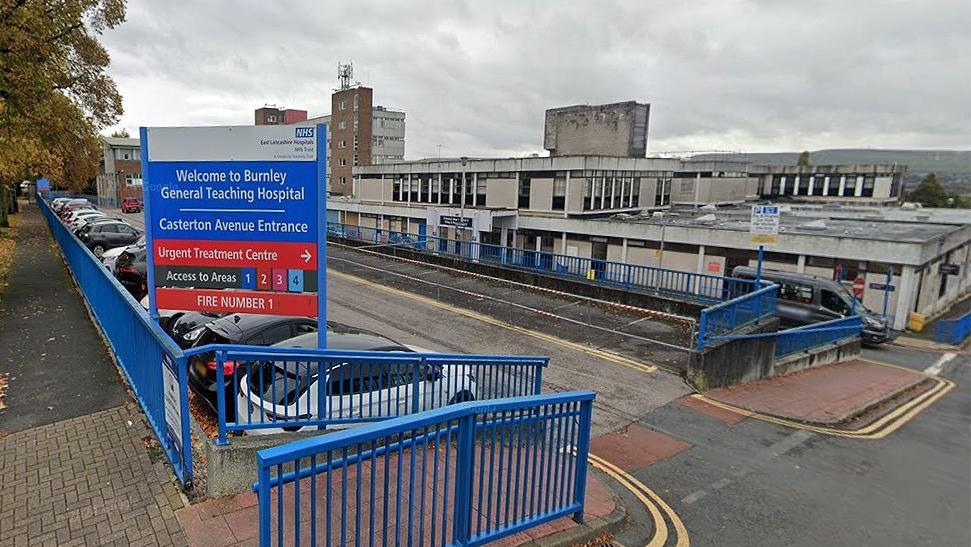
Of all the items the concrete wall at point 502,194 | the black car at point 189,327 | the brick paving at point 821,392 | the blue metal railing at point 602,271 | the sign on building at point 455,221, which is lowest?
the brick paving at point 821,392

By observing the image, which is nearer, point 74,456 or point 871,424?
point 74,456

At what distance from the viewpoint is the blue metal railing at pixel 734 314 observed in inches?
473

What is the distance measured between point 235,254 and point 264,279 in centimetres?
40

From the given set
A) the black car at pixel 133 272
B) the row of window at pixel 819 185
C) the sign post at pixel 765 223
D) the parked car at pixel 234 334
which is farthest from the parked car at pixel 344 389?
the row of window at pixel 819 185

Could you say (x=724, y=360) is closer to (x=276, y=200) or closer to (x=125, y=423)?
(x=276, y=200)

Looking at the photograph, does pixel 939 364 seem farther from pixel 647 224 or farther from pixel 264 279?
pixel 264 279

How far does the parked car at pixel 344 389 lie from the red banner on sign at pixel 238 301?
0.58 m

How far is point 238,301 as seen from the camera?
19.4 ft

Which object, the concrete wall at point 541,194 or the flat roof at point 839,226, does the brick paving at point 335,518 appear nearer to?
the flat roof at point 839,226

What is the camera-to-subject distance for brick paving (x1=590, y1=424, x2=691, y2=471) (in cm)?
781

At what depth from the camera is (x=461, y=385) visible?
7246 mm

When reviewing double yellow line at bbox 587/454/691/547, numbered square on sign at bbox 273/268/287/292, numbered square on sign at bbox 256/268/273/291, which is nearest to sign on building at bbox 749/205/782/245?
double yellow line at bbox 587/454/691/547

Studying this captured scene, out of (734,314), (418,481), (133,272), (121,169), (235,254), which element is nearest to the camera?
(418,481)

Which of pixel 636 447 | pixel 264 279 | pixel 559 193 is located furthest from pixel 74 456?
pixel 559 193
